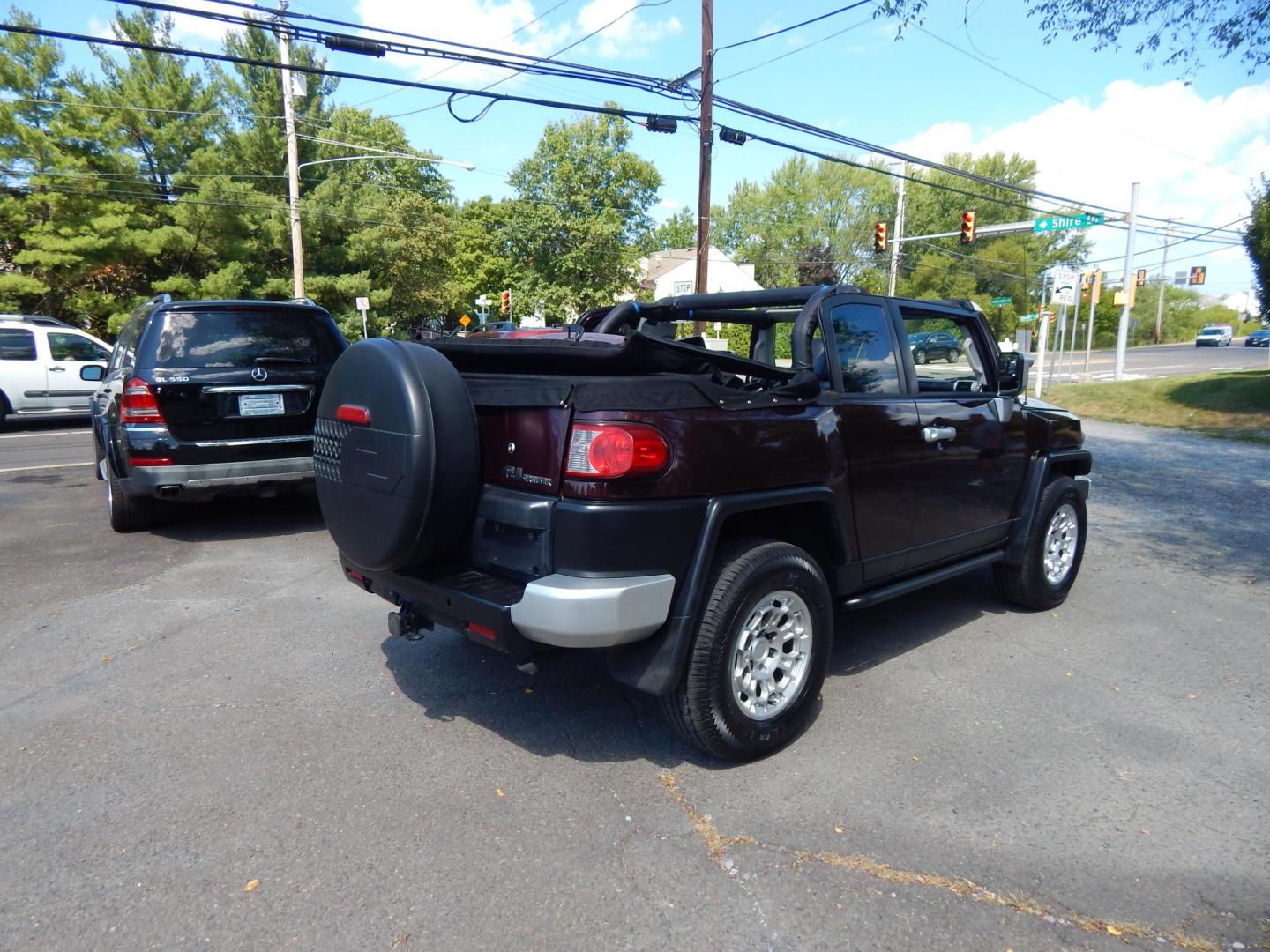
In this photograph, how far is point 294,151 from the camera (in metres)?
23.5

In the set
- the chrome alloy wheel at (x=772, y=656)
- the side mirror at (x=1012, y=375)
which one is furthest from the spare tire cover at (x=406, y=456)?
the side mirror at (x=1012, y=375)

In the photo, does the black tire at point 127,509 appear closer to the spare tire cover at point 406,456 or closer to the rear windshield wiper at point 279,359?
the rear windshield wiper at point 279,359

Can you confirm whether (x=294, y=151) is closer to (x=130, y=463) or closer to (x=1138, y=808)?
(x=130, y=463)

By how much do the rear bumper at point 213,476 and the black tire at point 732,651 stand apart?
3973 millimetres

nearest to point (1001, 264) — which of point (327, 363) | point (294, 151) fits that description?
point (294, 151)

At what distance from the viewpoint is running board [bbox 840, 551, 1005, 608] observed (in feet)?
12.8

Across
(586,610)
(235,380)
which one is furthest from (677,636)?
(235,380)

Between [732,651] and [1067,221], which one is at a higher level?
[1067,221]

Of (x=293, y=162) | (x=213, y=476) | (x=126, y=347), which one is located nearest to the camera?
(x=213, y=476)

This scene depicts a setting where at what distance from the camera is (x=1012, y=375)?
16.6 ft

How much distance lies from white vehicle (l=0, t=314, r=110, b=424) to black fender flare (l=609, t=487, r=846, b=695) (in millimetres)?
14502

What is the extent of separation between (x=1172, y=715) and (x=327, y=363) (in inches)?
242

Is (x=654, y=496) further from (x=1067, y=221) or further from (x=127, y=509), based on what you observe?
(x=1067, y=221)

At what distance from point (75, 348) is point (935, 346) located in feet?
51.0
